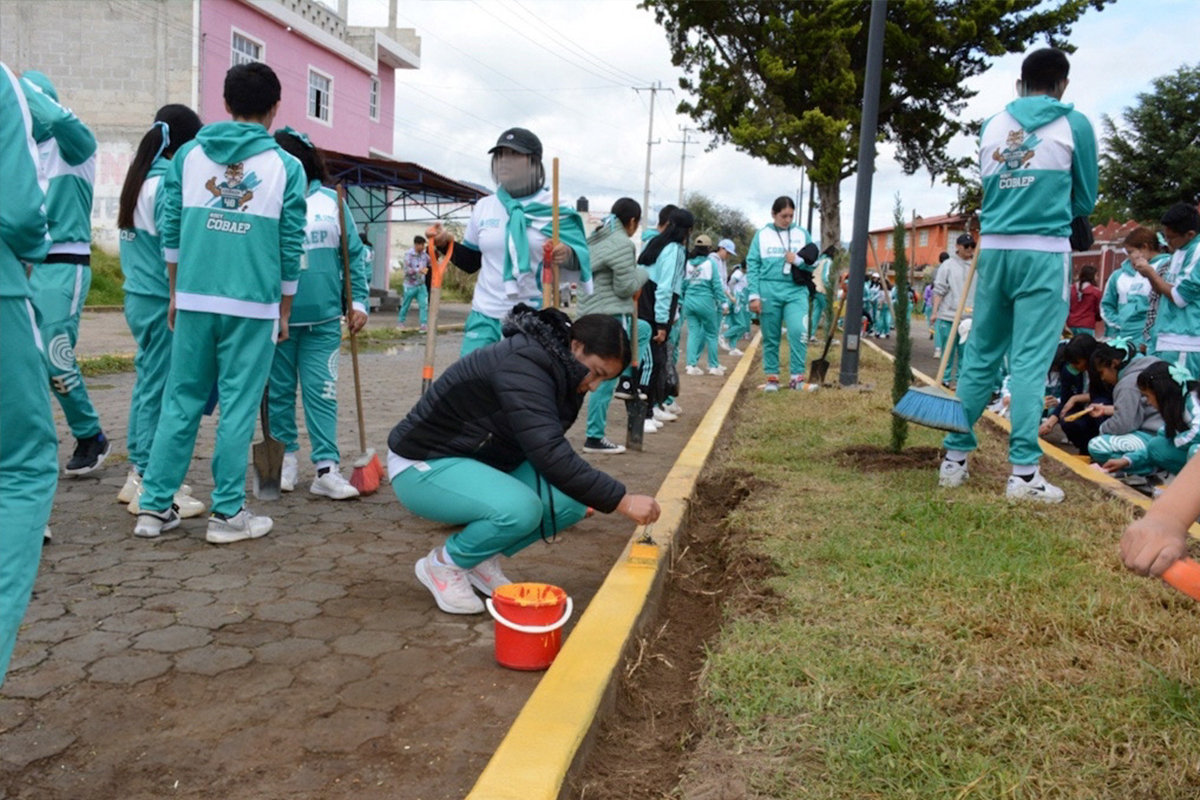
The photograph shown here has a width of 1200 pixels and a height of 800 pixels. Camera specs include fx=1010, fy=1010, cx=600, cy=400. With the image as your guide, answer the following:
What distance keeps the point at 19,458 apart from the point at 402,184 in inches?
930

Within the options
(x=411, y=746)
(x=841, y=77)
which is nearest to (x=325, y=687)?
(x=411, y=746)

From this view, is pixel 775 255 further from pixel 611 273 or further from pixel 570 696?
pixel 570 696

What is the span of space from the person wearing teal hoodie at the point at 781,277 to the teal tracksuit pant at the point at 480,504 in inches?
267

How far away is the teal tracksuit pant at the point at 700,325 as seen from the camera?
41.8 feet

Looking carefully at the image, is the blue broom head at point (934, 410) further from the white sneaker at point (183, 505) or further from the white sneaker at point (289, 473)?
the white sneaker at point (183, 505)

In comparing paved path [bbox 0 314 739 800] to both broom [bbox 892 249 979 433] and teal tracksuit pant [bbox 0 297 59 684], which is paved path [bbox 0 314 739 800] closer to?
teal tracksuit pant [bbox 0 297 59 684]

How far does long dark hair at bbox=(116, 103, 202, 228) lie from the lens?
5020 mm

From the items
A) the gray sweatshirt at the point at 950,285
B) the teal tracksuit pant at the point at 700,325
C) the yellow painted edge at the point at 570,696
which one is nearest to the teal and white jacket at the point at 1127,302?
the gray sweatshirt at the point at 950,285

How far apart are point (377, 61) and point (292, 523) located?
28312mm

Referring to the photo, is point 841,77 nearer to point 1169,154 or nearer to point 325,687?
point 1169,154

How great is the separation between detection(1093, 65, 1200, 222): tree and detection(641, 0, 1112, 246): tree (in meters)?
7.75

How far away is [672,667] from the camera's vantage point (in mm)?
3521

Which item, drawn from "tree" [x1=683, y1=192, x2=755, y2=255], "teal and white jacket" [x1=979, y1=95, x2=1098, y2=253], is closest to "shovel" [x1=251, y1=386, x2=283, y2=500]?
"teal and white jacket" [x1=979, y1=95, x2=1098, y2=253]

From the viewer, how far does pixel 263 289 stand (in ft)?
14.8
